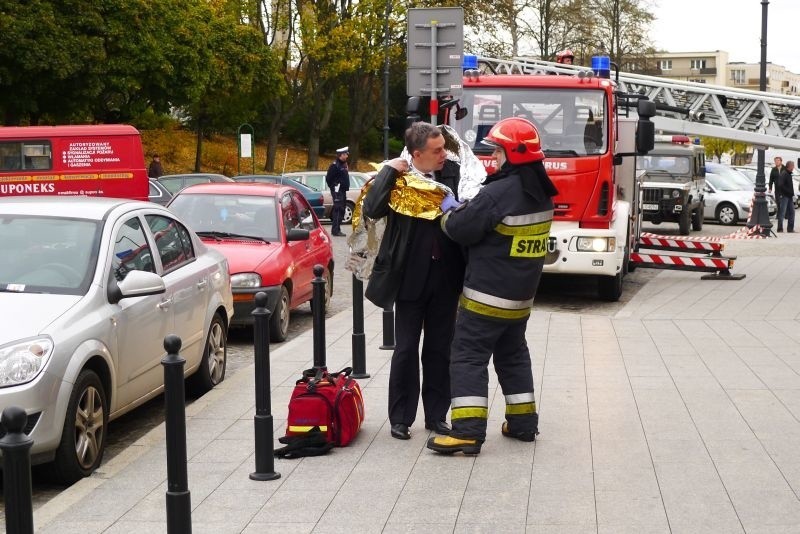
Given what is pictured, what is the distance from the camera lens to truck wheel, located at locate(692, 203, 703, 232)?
1237 inches

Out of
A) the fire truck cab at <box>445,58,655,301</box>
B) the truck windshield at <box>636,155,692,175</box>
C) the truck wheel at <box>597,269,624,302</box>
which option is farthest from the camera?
the truck windshield at <box>636,155,692,175</box>

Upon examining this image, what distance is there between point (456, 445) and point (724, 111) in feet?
56.7

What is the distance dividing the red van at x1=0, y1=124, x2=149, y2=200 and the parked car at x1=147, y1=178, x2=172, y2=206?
3.10ft

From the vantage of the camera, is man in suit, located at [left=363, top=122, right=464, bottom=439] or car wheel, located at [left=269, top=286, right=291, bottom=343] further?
car wheel, located at [left=269, top=286, right=291, bottom=343]

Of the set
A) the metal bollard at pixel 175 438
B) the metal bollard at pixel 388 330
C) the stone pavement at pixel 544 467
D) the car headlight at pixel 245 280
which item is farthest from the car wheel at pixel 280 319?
the metal bollard at pixel 175 438

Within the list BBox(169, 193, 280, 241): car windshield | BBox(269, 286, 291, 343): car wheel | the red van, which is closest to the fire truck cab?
BBox(169, 193, 280, 241): car windshield

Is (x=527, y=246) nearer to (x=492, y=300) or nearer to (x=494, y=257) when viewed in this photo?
(x=494, y=257)

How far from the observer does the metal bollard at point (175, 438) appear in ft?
15.9

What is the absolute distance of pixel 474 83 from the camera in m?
15.1

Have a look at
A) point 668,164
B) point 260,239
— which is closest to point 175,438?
point 260,239

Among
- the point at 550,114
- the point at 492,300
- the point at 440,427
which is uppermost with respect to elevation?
the point at 550,114

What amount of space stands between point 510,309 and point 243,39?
136ft

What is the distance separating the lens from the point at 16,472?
3510 mm

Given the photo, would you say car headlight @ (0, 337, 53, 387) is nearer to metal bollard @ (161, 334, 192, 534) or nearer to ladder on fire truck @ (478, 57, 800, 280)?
metal bollard @ (161, 334, 192, 534)
